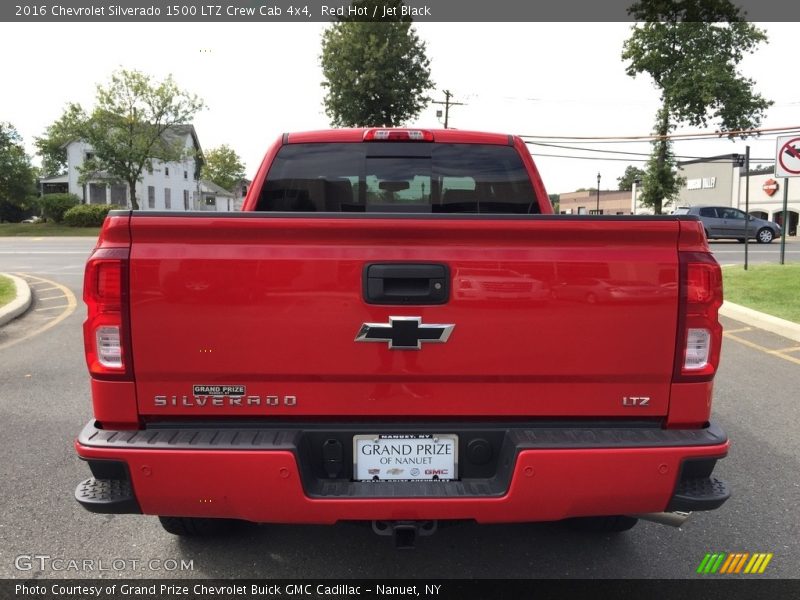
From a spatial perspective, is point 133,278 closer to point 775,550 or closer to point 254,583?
point 254,583

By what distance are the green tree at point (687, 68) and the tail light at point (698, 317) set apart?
37946 millimetres

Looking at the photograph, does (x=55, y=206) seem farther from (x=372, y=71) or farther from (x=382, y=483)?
(x=382, y=483)

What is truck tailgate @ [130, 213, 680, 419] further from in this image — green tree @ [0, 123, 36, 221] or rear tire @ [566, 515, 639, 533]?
green tree @ [0, 123, 36, 221]

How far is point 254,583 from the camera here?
264 centimetres

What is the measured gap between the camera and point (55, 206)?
4622cm

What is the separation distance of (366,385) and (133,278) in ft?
2.89

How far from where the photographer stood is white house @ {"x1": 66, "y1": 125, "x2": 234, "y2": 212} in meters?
51.0

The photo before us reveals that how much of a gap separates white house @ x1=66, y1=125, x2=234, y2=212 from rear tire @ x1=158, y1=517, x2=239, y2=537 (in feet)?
149

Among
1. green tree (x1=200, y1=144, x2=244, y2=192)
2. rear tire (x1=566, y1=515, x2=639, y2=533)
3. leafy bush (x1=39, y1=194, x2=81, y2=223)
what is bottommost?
rear tire (x1=566, y1=515, x2=639, y2=533)

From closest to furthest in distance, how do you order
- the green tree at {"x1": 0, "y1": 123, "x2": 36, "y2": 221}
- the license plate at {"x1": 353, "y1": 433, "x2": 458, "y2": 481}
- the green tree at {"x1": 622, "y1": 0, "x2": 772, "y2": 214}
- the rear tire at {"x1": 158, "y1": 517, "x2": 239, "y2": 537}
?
the license plate at {"x1": 353, "y1": 433, "x2": 458, "y2": 481}
the rear tire at {"x1": 158, "y1": 517, "x2": 239, "y2": 537}
the green tree at {"x1": 622, "y1": 0, "x2": 772, "y2": 214}
the green tree at {"x1": 0, "y1": 123, "x2": 36, "y2": 221}

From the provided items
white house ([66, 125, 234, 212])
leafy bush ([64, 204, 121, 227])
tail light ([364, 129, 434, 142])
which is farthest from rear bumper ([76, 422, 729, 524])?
leafy bush ([64, 204, 121, 227])

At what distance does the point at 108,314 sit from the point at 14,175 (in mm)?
→ 65754

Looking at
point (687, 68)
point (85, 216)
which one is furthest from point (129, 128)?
point (687, 68)

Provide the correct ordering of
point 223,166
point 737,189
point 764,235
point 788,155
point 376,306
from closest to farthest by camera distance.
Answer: point 376,306
point 788,155
point 764,235
point 737,189
point 223,166
